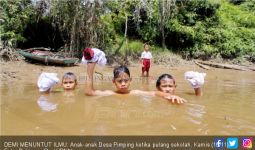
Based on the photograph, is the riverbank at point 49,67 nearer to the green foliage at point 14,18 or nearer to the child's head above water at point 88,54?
the green foliage at point 14,18

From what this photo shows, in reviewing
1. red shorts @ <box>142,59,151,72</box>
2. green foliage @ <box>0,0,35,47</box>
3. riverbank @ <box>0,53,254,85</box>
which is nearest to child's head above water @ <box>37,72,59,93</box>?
riverbank @ <box>0,53,254,85</box>

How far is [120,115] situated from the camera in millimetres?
5223

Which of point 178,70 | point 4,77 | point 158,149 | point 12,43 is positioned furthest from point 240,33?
point 158,149

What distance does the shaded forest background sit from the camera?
13.7m

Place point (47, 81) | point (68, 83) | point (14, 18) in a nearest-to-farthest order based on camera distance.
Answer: point (47, 81) < point (68, 83) < point (14, 18)

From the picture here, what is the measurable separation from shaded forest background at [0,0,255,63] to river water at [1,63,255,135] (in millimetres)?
6751

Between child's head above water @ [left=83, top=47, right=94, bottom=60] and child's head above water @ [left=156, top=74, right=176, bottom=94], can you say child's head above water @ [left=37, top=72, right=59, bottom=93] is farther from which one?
child's head above water @ [left=156, top=74, right=176, bottom=94]

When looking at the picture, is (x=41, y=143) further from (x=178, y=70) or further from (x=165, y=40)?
(x=165, y=40)

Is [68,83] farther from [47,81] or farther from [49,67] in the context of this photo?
[49,67]

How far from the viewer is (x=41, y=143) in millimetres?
3994

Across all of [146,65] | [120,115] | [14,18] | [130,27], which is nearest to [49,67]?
[14,18]

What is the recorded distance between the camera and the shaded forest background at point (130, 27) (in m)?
13.7

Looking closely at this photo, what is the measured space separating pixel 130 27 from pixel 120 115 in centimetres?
1184

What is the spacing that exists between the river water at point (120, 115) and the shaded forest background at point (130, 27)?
6751 mm
